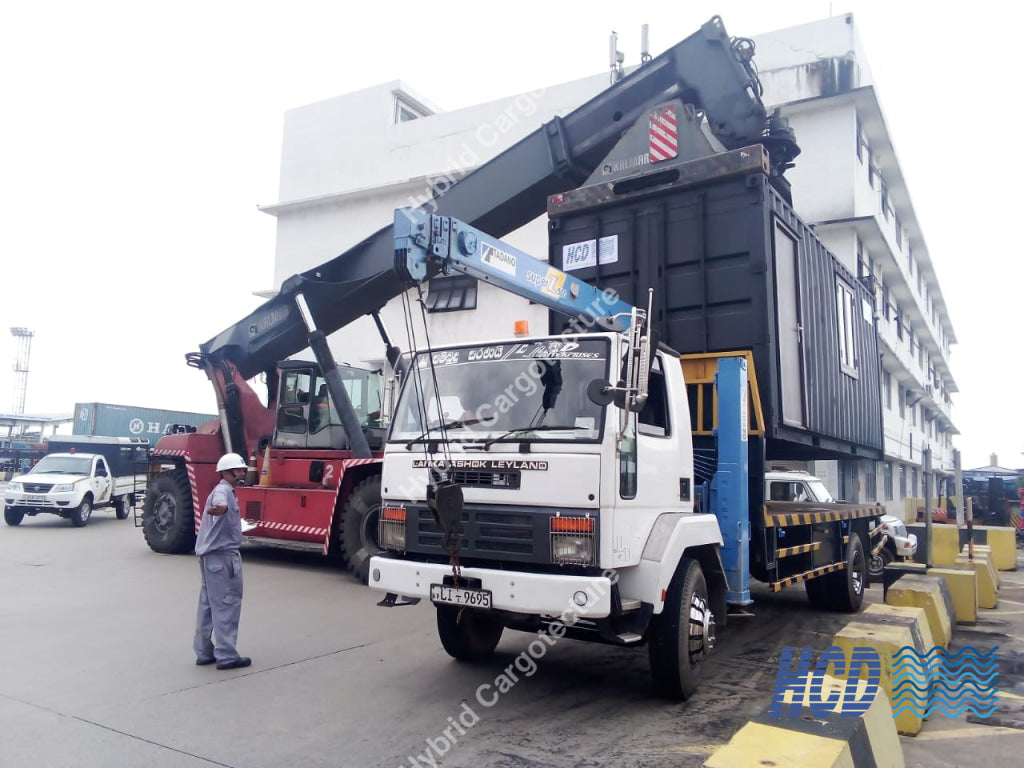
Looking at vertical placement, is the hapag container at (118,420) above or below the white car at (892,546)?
above

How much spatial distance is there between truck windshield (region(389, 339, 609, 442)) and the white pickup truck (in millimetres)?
13105

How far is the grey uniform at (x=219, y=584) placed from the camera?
5.78 meters

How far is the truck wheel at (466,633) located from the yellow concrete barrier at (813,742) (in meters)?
2.93

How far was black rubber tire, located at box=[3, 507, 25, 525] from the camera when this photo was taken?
16844 millimetres

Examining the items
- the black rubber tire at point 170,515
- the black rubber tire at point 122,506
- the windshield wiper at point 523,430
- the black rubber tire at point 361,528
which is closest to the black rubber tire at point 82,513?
the black rubber tire at point 122,506

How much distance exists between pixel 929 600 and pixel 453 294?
16914mm

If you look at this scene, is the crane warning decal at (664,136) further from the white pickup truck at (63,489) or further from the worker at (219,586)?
the white pickup truck at (63,489)

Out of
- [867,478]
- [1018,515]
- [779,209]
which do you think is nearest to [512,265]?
[779,209]

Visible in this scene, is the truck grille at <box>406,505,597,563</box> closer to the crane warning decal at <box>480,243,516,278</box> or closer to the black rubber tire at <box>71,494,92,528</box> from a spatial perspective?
the crane warning decal at <box>480,243,516,278</box>

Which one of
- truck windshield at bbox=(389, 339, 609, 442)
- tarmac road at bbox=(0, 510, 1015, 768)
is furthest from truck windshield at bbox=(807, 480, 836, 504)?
truck windshield at bbox=(389, 339, 609, 442)

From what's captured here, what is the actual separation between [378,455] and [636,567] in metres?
6.96

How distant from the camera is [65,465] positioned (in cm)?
1797

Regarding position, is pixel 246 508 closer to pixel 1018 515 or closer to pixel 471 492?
pixel 471 492

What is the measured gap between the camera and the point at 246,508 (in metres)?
11.5
